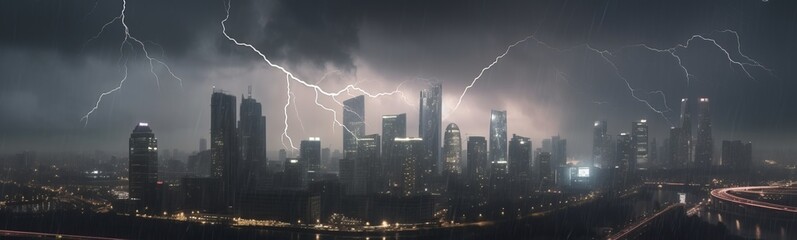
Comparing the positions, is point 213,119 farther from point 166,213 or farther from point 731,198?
point 731,198

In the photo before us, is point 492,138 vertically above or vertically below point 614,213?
above

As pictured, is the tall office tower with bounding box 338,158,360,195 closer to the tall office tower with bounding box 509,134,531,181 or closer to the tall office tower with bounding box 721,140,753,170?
the tall office tower with bounding box 509,134,531,181

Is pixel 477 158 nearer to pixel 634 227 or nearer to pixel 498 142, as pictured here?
pixel 498 142

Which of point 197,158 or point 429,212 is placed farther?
point 197,158

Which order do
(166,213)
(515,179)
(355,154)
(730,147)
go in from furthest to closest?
1. (730,147)
2. (515,179)
3. (355,154)
4. (166,213)

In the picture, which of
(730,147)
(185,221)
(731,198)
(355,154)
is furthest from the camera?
(730,147)

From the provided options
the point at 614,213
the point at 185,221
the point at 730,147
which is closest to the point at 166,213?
the point at 185,221
